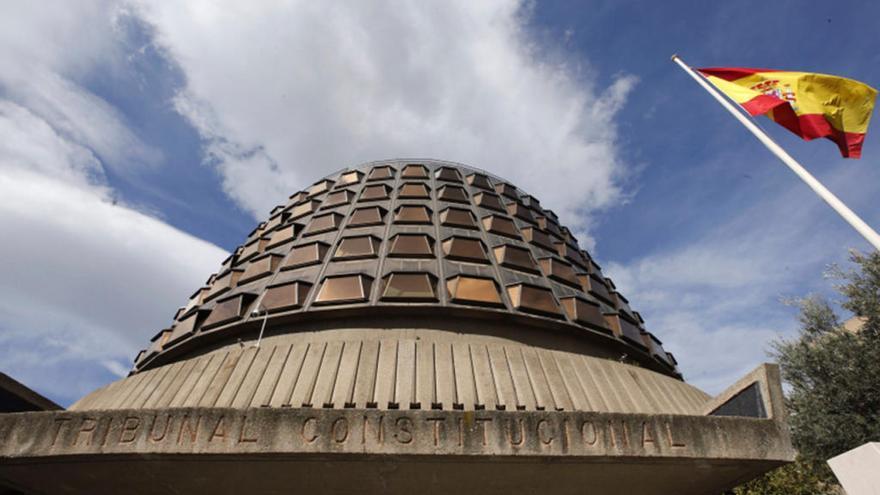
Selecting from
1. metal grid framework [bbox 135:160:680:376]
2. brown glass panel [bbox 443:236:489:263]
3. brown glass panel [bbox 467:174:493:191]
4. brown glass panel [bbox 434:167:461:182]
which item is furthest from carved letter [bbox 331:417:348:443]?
brown glass panel [bbox 467:174:493:191]

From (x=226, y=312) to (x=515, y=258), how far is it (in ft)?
30.6

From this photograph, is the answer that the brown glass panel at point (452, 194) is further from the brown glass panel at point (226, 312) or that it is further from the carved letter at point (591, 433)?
the carved letter at point (591, 433)

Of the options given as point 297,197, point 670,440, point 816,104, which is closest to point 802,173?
point 816,104

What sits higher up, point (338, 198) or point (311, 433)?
point (338, 198)

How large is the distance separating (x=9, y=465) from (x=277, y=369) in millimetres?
4812

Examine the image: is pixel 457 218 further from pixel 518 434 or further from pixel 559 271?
pixel 518 434

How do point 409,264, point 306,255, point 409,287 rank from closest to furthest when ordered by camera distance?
point 409,287, point 409,264, point 306,255

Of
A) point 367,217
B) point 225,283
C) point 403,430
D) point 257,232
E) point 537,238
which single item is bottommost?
point 403,430

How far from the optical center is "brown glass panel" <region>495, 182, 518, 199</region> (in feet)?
78.7

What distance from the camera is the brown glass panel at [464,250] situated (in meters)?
17.2

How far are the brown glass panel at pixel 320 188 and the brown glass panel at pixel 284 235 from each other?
12.1 feet

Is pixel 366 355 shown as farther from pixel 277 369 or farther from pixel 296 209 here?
pixel 296 209

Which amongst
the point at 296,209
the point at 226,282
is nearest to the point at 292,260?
the point at 226,282

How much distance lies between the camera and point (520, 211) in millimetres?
22531
